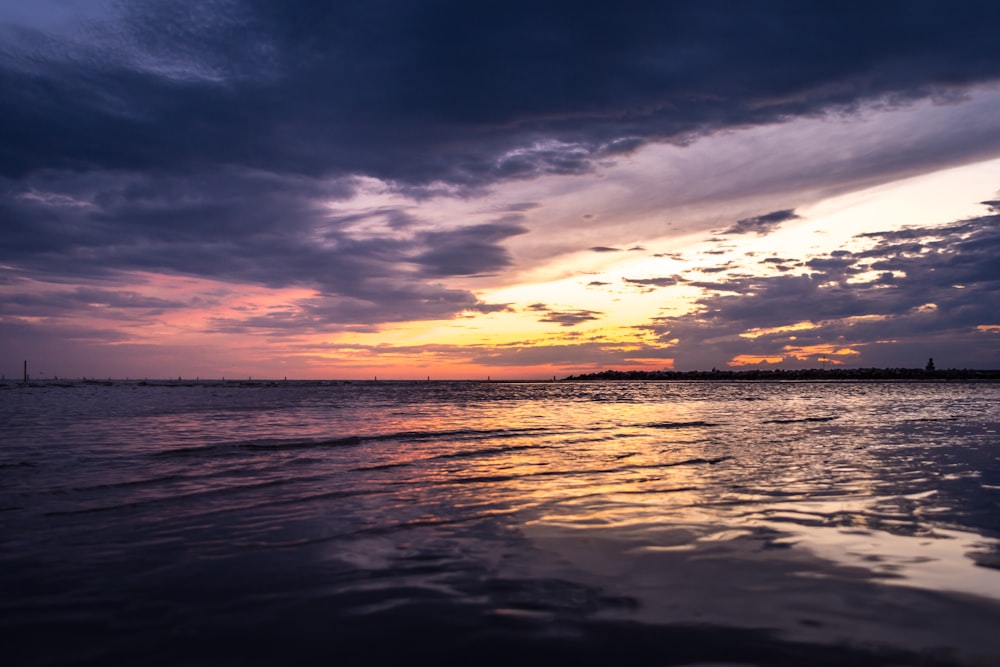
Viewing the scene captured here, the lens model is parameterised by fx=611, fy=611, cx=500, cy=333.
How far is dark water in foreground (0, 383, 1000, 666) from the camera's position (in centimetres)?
460

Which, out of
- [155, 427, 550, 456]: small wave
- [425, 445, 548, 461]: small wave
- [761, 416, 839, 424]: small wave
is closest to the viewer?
[425, 445, 548, 461]: small wave

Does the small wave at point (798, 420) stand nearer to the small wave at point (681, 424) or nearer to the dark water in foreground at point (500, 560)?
the small wave at point (681, 424)

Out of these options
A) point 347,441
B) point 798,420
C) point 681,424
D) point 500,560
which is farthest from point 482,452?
point 798,420

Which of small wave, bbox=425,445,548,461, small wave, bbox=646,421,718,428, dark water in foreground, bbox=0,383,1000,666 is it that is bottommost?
small wave, bbox=646,421,718,428

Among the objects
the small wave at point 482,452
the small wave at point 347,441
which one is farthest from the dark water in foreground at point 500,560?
the small wave at point 347,441

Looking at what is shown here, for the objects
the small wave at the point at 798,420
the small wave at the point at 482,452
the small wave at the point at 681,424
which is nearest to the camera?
the small wave at the point at 482,452

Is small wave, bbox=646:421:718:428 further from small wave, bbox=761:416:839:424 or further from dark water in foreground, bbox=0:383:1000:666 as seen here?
dark water in foreground, bbox=0:383:1000:666

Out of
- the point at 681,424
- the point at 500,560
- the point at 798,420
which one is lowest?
the point at 798,420

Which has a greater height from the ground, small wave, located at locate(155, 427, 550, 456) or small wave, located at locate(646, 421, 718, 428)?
small wave, located at locate(155, 427, 550, 456)

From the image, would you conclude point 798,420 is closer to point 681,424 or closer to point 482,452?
point 681,424

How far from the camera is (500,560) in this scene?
6867 millimetres

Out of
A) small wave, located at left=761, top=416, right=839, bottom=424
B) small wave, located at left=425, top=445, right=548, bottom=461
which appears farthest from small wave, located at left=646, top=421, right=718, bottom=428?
small wave, located at left=425, top=445, right=548, bottom=461

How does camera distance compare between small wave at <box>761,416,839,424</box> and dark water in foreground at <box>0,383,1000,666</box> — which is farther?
small wave at <box>761,416,839,424</box>

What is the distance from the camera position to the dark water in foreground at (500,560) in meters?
4.60
